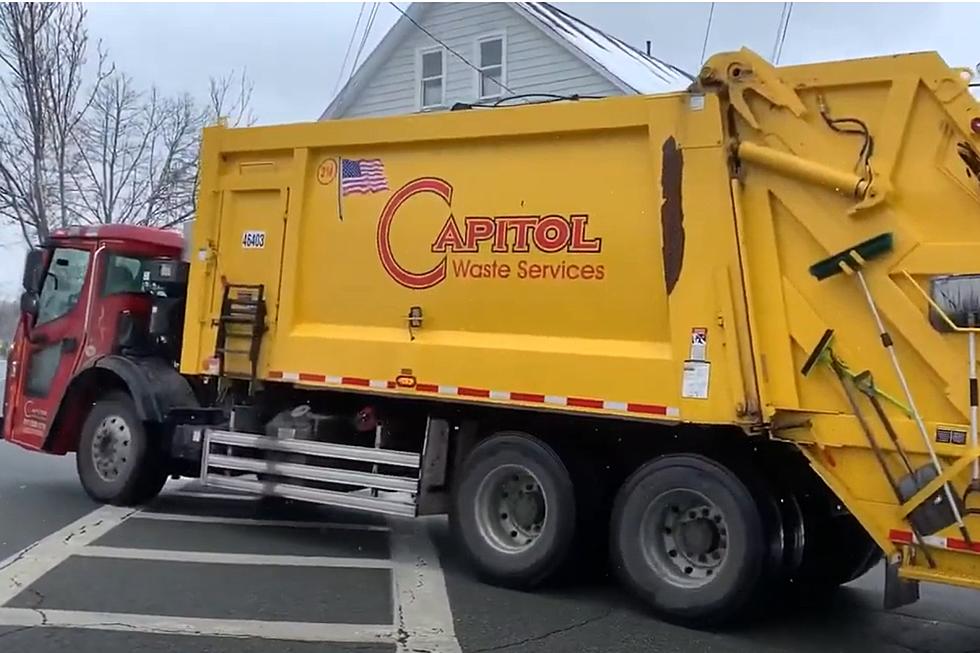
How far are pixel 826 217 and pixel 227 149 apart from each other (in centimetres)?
481

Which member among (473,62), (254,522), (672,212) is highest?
(473,62)

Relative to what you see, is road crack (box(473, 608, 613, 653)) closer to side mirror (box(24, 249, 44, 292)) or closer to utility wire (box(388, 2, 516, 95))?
side mirror (box(24, 249, 44, 292))

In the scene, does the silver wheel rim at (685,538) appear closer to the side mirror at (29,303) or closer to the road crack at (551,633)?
the road crack at (551,633)

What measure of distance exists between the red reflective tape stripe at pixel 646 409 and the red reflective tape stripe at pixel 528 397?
62 centimetres

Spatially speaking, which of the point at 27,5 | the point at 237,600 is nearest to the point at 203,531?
the point at 237,600

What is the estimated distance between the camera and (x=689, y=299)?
671 cm

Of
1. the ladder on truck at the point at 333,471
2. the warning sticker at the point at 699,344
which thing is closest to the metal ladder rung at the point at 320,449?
the ladder on truck at the point at 333,471

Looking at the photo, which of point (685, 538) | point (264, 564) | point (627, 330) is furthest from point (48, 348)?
point (685, 538)

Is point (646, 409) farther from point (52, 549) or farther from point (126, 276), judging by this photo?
point (126, 276)

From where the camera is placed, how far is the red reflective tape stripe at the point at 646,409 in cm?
677

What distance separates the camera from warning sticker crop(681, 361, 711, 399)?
21.7 ft

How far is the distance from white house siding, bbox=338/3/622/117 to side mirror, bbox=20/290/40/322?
10480 millimetres

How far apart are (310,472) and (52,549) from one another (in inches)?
72.0

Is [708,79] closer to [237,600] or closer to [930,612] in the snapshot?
[930,612]
